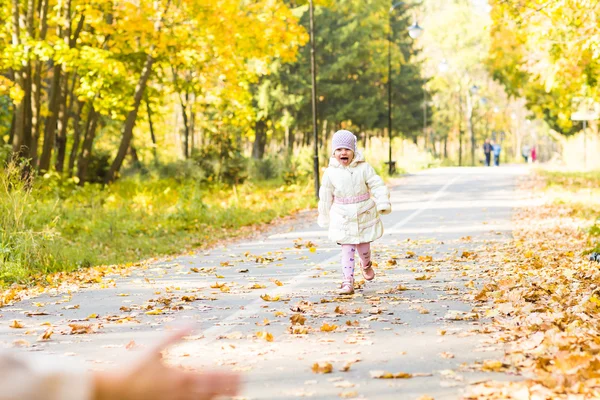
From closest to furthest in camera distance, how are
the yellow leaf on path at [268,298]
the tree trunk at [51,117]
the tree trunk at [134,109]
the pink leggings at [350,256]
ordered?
the yellow leaf on path at [268,298], the pink leggings at [350,256], the tree trunk at [51,117], the tree trunk at [134,109]

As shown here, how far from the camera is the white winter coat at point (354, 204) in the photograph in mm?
→ 9484

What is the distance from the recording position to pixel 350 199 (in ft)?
31.4

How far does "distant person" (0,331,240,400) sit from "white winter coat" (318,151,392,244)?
740 centimetres

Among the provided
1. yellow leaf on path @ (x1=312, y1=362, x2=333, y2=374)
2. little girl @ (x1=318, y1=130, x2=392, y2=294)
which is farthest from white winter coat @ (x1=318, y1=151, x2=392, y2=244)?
yellow leaf on path @ (x1=312, y1=362, x2=333, y2=374)

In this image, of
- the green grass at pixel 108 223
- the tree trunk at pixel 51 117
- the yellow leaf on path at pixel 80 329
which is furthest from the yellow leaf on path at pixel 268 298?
the tree trunk at pixel 51 117

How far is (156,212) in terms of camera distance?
70.0ft

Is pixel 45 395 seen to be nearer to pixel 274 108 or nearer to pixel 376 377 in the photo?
pixel 376 377

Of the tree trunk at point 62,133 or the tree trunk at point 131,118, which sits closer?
the tree trunk at point 131,118

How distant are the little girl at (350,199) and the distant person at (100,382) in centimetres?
735

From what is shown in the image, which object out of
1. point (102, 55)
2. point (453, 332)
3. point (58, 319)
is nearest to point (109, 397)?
point (453, 332)

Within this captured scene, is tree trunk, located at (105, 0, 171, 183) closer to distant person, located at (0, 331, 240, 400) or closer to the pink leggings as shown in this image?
the pink leggings

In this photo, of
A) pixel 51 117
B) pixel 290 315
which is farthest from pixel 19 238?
pixel 51 117

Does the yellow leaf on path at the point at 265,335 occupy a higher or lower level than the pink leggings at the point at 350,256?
lower

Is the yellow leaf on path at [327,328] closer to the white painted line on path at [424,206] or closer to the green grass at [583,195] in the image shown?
the green grass at [583,195]
